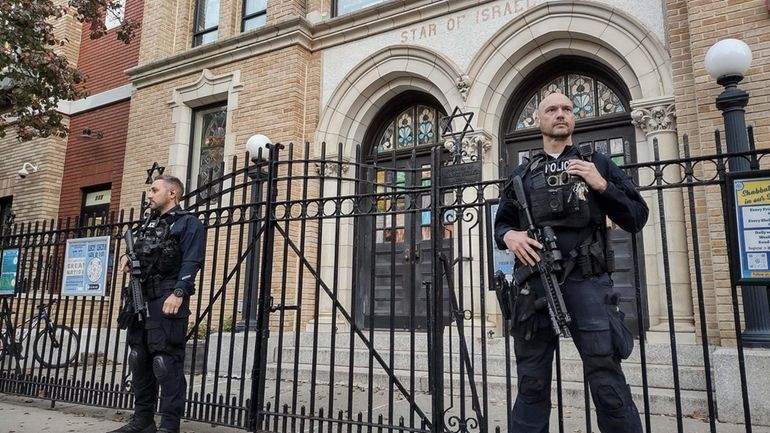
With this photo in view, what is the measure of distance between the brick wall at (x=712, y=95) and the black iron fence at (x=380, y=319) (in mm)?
114

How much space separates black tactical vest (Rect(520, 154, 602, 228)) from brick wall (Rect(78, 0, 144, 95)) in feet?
37.8

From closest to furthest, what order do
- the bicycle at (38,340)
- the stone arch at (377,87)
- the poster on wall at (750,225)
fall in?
the poster on wall at (750,225), the bicycle at (38,340), the stone arch at (377,87)

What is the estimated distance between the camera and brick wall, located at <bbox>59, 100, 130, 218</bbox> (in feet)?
38.4


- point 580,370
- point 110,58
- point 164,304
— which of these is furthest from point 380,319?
point 110,58

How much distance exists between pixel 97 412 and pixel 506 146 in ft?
20.5

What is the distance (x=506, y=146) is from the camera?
8234mm

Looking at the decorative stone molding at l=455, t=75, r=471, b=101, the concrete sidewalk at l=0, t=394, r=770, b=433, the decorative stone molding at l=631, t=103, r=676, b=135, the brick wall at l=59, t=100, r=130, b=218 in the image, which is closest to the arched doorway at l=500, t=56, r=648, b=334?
the decorative stone molding at l=631, t=103, r=676, b=135

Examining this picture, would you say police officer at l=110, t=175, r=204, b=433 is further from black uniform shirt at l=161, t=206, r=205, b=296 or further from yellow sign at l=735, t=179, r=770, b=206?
yellow sign at l=735, t=179, r=770, b=206

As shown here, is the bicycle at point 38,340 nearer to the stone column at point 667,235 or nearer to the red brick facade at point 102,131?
the red brick facade at point 102,131

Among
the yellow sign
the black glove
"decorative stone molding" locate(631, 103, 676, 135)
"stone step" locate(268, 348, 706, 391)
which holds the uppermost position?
"decorative stone molding" locate(631, 103, 676, 135)

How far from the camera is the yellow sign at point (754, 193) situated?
11.1ft

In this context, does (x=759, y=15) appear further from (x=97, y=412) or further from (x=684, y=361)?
(x=97, y=412)

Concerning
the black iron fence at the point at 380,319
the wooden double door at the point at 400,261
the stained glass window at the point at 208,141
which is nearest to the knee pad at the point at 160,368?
the black iron fence at the point at 380,319

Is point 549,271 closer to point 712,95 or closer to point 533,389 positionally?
point 533,389
